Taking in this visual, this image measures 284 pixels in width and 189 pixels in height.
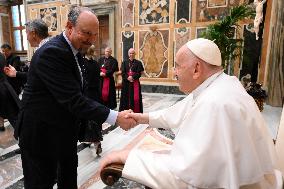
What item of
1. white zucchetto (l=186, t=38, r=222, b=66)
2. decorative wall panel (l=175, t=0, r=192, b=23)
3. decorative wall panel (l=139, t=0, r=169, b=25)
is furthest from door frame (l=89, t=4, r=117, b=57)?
white zucchetto (l=186, t=38, r=222, b=66)

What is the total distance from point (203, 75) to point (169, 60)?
8.33 m

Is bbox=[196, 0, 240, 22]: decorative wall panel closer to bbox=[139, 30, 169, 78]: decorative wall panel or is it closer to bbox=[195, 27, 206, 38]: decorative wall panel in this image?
bbox=[195, 27, 206, 38]: decorative wall panel

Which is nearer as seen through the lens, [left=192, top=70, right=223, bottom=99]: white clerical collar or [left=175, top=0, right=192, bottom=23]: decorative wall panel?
[left=192, top=70, right=223, bottom=99]: white clerical collar

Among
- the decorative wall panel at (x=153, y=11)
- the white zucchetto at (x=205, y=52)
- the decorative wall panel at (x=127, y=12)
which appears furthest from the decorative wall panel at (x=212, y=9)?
the white zucchetto at (x=205, y=52)

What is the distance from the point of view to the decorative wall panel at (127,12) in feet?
33.0

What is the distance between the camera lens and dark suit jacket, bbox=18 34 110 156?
1725mm

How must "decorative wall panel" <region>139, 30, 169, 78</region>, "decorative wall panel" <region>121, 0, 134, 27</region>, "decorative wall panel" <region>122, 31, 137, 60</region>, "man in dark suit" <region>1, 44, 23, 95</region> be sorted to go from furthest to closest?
"decorative wall panel" <region>122, 31, 137, 60</region>, "decorative wall panel" <region>121, 0, 134, 27</region>, "decorative wall panel" <region>139, 30, 169, 78</region>, "man in dark suit" <region>1, 44, 23, 95</region>

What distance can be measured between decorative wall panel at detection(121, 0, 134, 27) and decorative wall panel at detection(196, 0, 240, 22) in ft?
9.03

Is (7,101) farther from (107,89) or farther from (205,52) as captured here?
(205,52)

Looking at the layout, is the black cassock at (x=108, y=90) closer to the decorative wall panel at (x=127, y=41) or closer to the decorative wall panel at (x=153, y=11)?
the decorative wall panel at (x=127, y=41)

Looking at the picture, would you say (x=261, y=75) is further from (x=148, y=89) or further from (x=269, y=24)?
(x=148, y=89)

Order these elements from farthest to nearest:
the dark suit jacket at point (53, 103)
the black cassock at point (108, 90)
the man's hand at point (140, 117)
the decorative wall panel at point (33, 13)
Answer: the decorative wall panel at point (33, 13), the black cassock at point (108, 90), the man's hand at point (140, 117), the dark suit jacket at point (53, 103)

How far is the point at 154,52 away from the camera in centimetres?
991

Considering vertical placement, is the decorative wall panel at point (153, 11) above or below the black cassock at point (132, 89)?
above
